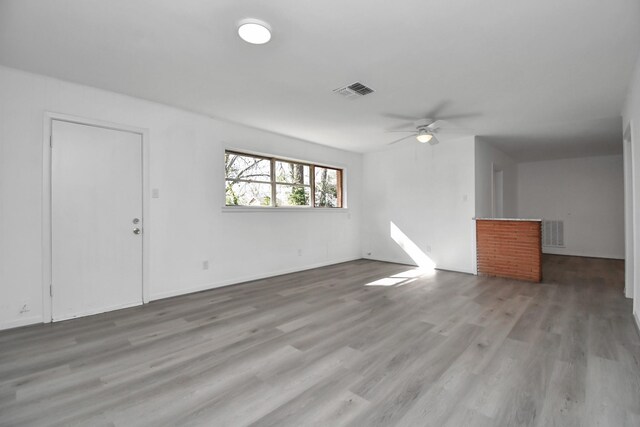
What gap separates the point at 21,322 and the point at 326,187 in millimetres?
4853

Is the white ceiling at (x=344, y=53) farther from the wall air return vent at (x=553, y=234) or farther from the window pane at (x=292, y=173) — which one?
the wall air return vent at (x=553, y=234)

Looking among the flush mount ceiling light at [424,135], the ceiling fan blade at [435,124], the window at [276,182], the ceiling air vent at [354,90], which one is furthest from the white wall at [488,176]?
the ceiling air vent at [354,90]

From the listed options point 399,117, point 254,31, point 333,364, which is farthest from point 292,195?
point 333,364

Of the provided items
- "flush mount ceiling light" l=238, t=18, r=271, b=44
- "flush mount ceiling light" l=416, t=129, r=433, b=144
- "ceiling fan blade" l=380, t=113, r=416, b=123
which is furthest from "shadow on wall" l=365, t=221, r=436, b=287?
"flush mount ceiling light" l=238, t=18, r=271, b=44

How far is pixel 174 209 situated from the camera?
12.7 feet

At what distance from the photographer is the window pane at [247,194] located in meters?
4.62

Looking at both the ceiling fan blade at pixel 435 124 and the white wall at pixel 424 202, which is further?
the white wall at pixel 424 202

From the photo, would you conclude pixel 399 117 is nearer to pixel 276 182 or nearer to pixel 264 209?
pixel 276 182

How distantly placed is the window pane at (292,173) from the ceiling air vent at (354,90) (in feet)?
7.26

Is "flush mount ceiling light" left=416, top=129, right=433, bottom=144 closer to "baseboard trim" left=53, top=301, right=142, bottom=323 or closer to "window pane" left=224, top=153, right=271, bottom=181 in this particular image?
"window pane" left=224, top=153, right=271, bottom=181

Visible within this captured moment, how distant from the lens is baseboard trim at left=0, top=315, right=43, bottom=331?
274 cm

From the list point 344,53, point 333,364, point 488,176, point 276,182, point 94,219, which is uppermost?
point 344,53

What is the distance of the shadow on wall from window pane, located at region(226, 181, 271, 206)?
2225 mm

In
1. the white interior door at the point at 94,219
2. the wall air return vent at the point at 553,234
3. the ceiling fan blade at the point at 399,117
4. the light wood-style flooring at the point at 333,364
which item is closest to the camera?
the light wood-style flooring at the point at 333,364
